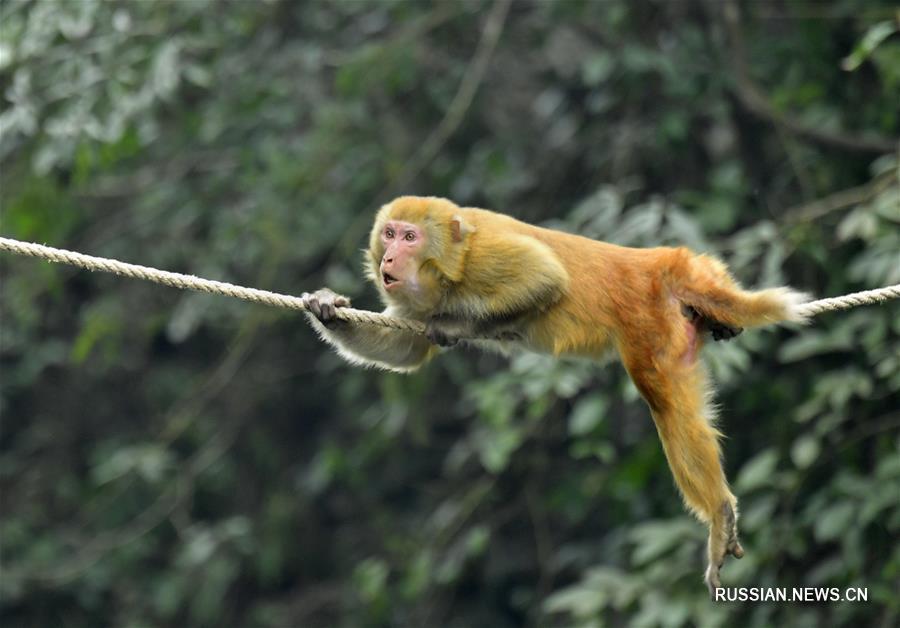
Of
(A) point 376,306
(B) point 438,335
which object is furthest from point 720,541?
(A) point 376,306

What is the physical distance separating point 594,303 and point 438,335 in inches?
23.1

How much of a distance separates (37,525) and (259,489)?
1733 millimetres

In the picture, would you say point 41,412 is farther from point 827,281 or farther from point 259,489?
point 827,281

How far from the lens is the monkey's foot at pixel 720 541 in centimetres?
496

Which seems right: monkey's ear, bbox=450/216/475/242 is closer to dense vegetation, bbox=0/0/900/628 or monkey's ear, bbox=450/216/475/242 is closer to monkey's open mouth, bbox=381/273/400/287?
monkey's open mouth, bbox=381/273/400/287

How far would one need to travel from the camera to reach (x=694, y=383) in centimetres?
502

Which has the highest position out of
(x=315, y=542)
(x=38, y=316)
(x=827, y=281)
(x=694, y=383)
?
(x=38, y=316)

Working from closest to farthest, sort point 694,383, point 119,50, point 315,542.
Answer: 1. point 694,383
2. point 119,50
3. point 315,542

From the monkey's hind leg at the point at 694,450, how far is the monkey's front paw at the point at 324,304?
1113mm

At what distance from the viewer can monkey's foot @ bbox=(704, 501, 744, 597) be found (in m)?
4.96

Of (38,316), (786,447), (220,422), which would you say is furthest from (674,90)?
(38,316)

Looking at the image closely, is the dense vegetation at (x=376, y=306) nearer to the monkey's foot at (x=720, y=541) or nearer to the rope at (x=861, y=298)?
the monkey's foot at (x=720, y=541)

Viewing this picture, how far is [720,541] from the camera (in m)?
4.97

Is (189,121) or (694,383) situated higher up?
(189,121)
